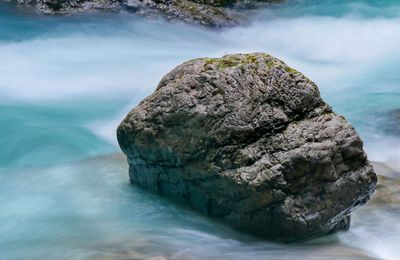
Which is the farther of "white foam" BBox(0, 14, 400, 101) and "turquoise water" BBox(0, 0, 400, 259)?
"white foam" BBox(0, 14, 400, 101)

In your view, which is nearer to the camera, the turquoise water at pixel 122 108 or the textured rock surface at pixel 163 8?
the turquoise water at pixel 122 108

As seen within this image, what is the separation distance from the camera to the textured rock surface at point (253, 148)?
6.68 metres

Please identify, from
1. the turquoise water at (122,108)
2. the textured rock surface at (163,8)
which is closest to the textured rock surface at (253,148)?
the turquoise water at (122,108)

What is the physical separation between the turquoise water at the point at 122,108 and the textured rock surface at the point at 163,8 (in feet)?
1.43

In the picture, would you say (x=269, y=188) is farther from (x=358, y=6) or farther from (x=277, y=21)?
(x=358, y=6)

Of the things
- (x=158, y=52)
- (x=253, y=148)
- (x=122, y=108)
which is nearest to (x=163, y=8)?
(x=158, y=52)

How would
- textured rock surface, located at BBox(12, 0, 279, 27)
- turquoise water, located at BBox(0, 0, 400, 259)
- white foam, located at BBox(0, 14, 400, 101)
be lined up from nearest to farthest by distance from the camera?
turquoise water, located at BBox(0, 0, 400, 259), white foam, located at BBox(0, 14, 400, 101), textured rock surface, located at BBox(12, 0, 279, 27)

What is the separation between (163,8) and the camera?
18297mm

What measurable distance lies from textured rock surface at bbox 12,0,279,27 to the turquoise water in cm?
44

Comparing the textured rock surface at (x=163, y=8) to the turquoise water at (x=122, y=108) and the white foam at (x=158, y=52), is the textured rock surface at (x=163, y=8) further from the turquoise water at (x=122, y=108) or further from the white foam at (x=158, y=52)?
the white foam at (x=158, y=52)

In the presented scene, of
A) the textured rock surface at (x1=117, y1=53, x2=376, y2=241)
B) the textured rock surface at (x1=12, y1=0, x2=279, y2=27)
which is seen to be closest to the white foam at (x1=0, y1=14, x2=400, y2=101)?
the textured rock surface at (x1=12, y1=0, x2=279, y2=27)

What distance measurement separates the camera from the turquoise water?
6.88m

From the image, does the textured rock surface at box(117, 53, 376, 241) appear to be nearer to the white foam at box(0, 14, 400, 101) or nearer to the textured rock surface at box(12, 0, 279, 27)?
the white foam at box(0, 14, 400, 101)

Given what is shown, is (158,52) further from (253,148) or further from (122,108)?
(253,148)
